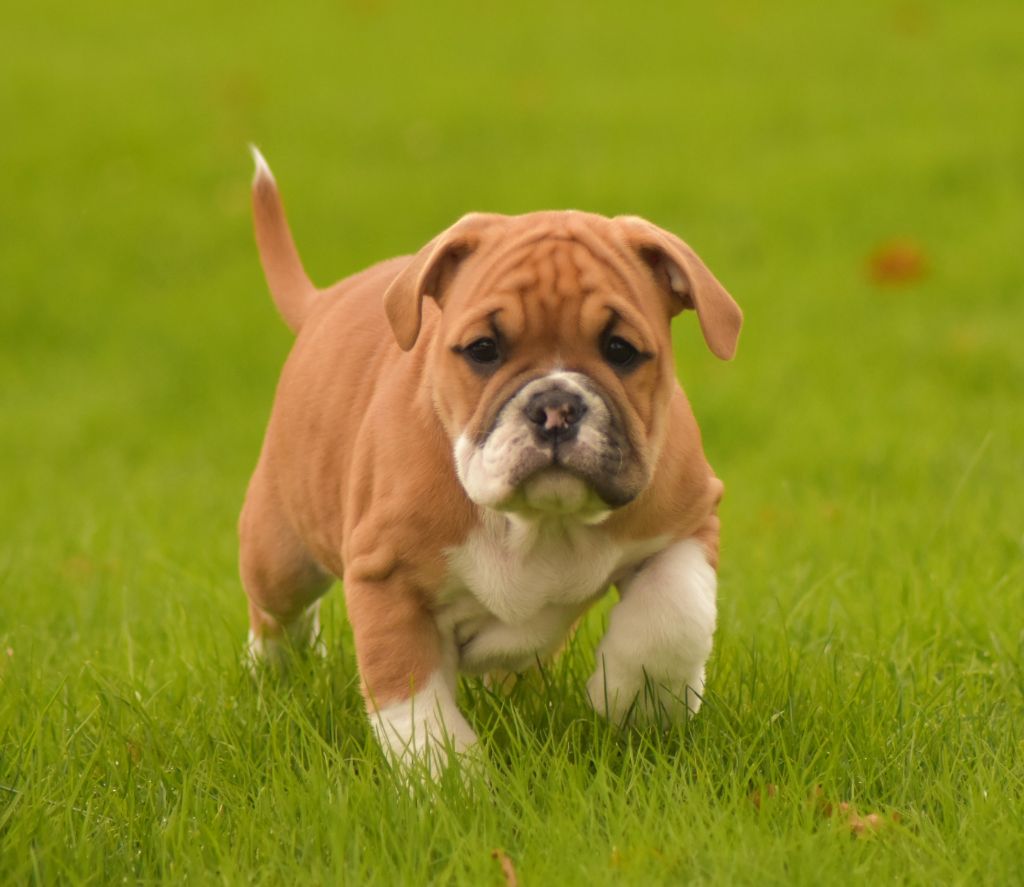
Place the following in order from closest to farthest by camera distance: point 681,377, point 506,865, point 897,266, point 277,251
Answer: point 506,865 < point 277,251 < point 681,377 < point 897,266

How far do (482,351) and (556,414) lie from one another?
1.02 feet

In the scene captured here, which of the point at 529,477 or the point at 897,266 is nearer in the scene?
the point at 529,477

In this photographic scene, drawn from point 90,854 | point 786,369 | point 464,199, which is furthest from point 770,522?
point 464,199

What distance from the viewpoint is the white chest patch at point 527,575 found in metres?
3.51

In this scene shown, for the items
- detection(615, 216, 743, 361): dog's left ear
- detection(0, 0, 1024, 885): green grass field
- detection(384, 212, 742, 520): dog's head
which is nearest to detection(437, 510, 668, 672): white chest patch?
detection(384, 212, 742, 520): dog's head

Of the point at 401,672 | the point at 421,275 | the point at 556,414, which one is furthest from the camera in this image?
the point at 401,672

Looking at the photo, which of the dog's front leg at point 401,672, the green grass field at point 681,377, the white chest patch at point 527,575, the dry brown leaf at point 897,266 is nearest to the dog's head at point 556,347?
the white chest patch at point 527,575

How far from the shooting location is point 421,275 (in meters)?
3.40

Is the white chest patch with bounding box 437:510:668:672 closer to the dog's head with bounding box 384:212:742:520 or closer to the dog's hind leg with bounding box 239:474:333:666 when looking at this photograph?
the dog's head with bounding box 384:212:742:520

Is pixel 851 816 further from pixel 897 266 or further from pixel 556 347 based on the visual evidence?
pixel 897 266

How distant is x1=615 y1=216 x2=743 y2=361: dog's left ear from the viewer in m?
3.35

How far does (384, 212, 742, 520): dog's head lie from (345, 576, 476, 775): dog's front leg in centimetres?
40

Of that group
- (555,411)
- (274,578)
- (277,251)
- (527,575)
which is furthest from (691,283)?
(277,251)

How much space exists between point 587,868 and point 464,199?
8570mm
